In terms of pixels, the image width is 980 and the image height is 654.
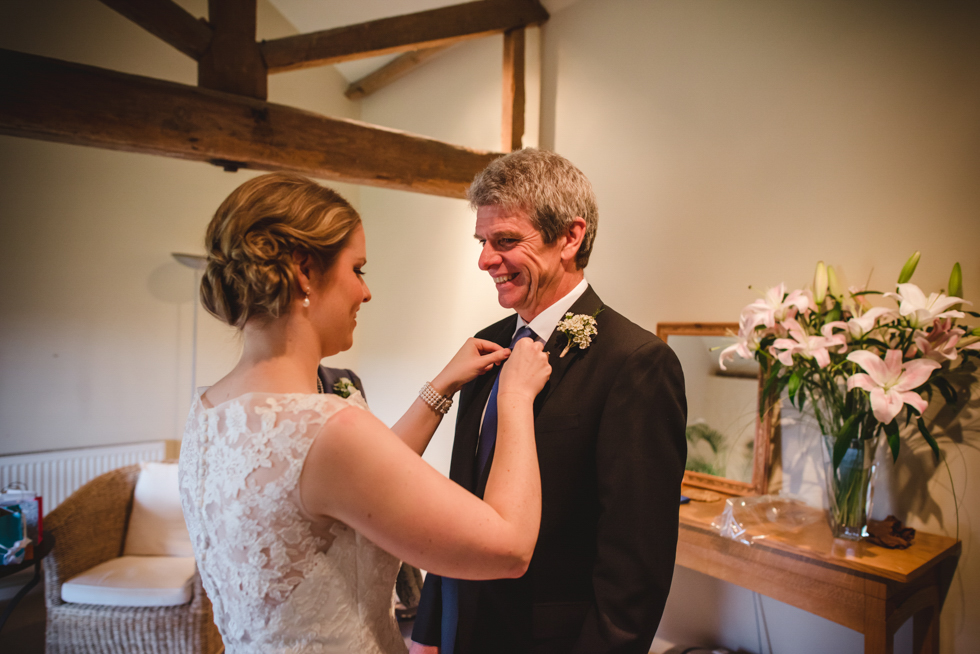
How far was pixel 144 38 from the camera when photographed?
4562 mm

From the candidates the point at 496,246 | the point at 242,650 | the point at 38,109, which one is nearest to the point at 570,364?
the point at 496,246

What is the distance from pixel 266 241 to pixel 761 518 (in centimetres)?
210

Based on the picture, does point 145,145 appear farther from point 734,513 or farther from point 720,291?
point 734,513

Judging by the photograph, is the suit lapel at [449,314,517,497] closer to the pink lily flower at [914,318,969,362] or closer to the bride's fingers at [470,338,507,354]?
the bride's fingers at [470,338,507,354]

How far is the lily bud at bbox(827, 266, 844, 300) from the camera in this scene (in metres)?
2.10

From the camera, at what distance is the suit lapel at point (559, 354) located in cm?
126

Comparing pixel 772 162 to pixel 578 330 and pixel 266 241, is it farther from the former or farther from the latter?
pixel 266 241

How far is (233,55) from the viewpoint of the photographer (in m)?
2.79

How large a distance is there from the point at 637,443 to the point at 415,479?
1.66 ft

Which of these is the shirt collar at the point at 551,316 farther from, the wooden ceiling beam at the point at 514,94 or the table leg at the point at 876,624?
the wooden ceiling beam at the point at 514,94

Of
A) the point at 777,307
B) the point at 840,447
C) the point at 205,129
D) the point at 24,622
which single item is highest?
the point at 205,129

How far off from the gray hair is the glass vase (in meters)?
1.41

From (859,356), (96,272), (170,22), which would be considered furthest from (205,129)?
(859,356)

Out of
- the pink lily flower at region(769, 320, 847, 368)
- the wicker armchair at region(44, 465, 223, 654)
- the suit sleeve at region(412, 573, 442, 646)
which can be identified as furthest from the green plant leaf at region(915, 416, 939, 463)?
the wicker armchair at region(44, 465, 223, 654)
